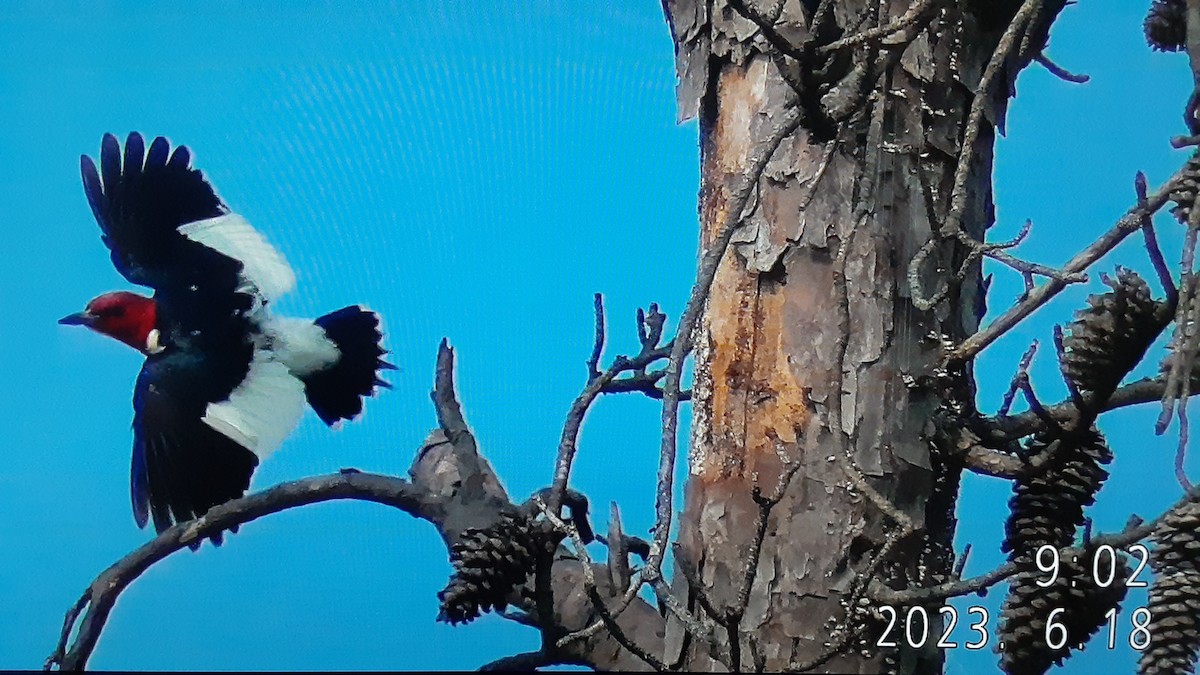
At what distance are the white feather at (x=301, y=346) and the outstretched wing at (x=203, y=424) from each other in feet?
0.04

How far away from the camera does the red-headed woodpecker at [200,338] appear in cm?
88

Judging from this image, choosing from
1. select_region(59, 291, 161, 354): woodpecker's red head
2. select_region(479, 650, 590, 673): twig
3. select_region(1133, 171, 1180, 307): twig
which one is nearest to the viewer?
select_region(1133, 171, 1180, 307): twig

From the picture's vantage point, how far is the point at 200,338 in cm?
92

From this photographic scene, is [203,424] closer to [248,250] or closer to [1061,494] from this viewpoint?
[248,250]

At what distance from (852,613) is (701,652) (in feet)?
0.30

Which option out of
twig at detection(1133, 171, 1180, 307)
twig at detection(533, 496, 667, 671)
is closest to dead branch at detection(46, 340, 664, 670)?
twig at detection(533, 496, 667, 671)

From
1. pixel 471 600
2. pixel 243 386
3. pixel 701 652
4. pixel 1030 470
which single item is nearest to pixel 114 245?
pixel 243 386

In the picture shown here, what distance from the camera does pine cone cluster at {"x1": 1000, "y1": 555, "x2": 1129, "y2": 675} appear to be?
513mm

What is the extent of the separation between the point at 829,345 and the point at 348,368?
1.75 ft

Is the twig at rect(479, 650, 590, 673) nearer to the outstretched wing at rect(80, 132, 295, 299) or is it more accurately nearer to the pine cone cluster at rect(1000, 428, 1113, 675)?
the pine cone cluster at rect(1000, 428, 1113, 675)

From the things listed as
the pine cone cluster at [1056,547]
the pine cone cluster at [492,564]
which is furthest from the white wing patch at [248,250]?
the pine cone cluster at [1056,547]

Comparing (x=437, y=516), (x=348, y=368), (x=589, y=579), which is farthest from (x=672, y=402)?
(x=348, y=368)

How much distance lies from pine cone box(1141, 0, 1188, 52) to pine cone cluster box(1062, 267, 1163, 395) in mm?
159

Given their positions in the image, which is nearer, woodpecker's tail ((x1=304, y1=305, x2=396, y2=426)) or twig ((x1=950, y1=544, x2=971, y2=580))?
twig ((x1=950, y1=544, x2=971, y2=580))
